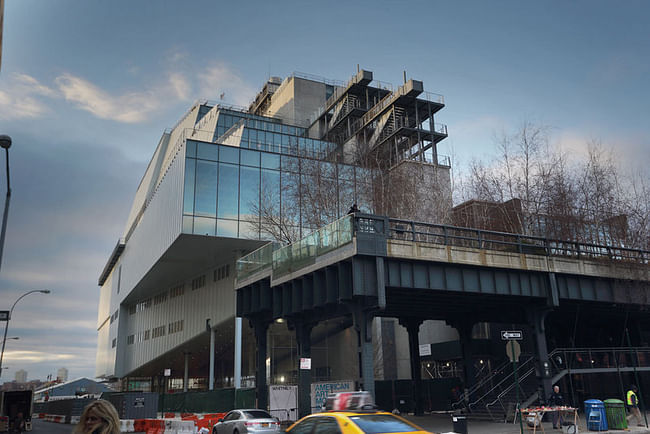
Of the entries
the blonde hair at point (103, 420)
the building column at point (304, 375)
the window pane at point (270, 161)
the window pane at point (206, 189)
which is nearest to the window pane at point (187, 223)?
the window pane at point (206, 189)

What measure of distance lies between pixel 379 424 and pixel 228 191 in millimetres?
36854

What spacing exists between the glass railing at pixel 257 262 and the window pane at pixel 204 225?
9.58 m

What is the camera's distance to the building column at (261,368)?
31234 mm

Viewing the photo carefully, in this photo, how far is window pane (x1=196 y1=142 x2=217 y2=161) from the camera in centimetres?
4556

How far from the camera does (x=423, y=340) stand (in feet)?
162

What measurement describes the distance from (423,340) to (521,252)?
23743mm

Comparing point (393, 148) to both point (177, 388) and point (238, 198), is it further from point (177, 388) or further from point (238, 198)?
point (177, 388)

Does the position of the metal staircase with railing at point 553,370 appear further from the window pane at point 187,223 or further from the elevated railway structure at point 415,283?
the window pane at point 187,223

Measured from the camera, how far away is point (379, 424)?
1062 centimetres

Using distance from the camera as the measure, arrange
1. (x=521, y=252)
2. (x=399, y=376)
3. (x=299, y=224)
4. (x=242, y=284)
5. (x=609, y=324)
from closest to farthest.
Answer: (x=521, y=252) → (x=242, y=284) → (x=609, y=324) → (x=299, y=224) → (x=399, y=376)

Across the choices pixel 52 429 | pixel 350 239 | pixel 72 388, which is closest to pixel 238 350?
pixel 52 429

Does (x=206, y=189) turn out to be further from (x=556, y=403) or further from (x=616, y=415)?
(x=616, y=415)

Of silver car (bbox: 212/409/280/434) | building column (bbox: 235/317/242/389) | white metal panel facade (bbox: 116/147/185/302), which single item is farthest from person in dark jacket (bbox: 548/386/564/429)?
white metal panel facade (bbox: 116/147/185/302)

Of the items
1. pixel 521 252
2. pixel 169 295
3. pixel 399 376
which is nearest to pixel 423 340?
pixel 399 376
